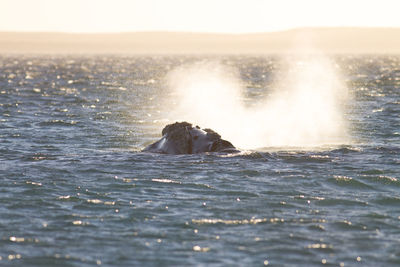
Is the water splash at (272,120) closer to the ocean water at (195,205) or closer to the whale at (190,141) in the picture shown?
the ocean water at (195,205)

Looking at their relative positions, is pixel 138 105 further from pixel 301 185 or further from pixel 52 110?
pixel 301 185

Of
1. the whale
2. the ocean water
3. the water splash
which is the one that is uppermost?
the whale

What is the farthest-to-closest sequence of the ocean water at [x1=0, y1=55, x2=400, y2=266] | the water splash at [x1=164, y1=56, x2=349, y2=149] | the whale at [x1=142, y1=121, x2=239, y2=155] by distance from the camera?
the water splash at [x1=164, y1=56, x2=349, y2=149], the whale at [x1=142, y1=121, x2=239, y2=155], the ocean water at [x1=0, y1=55, x2=400, y2=266]

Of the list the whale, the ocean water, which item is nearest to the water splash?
the ocean water

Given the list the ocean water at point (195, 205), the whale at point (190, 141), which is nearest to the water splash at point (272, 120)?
the ocean water at point (195, 205)

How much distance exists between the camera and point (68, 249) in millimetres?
13680

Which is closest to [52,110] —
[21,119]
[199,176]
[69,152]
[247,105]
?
[21,119]

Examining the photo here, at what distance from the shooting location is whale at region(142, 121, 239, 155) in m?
24.2

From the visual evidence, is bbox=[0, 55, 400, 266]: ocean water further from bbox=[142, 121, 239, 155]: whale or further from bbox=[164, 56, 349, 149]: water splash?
bbox=[164, 56, 349, 149]: water splash

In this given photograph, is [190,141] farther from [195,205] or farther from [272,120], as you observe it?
[272,120]

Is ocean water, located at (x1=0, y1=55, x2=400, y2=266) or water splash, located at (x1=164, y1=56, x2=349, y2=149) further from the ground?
ocean water, located at (x1=0, y1=55, x2=400, y2=266)

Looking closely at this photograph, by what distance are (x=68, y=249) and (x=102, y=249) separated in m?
0.62

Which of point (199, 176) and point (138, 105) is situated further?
point (138, 105)

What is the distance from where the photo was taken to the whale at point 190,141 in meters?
24.2
